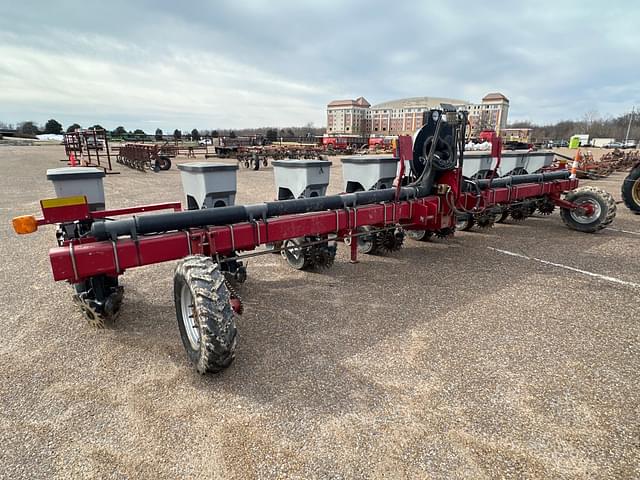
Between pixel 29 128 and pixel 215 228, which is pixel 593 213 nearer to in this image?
pixel 215 228

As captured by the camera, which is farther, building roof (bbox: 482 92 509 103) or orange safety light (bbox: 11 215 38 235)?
building roof (bbox: 482 92 509 103)

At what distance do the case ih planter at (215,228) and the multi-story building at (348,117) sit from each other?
100234mm

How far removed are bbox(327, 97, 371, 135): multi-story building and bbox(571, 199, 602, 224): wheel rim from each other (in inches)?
3874

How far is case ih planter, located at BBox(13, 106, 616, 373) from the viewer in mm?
2629

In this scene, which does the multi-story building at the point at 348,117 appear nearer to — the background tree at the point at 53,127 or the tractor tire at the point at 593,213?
the background tree at the point at 53,127

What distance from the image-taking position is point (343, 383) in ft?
8.84

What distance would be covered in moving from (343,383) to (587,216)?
643 cm

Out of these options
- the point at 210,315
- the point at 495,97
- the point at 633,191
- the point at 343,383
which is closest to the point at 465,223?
the point at 633,191

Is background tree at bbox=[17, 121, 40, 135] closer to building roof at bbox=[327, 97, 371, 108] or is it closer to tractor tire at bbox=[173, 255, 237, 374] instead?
building roof at bbox=[327, 97, 371, 108]

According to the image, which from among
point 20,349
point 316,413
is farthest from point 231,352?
point 20,349

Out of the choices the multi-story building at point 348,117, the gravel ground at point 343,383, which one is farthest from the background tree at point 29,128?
the gravel ground at point 343,383

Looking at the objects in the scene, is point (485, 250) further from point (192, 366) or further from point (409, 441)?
point (192, 366)

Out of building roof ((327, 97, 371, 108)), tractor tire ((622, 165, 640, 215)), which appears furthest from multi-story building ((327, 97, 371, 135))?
tractor tire ((622, 165, 640, 215))

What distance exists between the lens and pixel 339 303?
4.00 m
